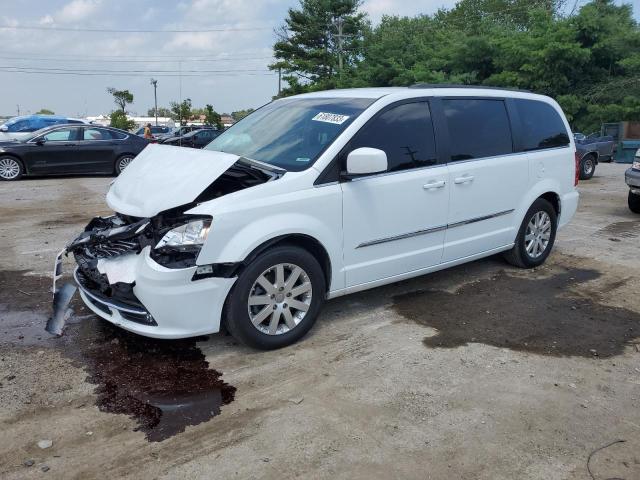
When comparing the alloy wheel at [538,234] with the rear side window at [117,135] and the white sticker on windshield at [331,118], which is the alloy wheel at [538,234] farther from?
the rear side window at [117,135]

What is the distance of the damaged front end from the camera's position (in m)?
3.70

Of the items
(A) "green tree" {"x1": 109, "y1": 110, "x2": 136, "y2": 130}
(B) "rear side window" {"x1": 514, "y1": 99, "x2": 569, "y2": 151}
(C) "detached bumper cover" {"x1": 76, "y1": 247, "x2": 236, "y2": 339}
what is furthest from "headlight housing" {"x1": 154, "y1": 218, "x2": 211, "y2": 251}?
(A) "green tree" {"x1": 109, "y1": 110, "x2": 136, "y2": 130}

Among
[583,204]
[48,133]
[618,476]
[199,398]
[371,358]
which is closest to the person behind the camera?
[618,476]

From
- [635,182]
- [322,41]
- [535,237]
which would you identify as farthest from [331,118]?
[322,41]

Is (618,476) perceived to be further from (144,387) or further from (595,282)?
(595,282)

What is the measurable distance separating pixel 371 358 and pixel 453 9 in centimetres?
5916

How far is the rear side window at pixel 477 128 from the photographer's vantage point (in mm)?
5129

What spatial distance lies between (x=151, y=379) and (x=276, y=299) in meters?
0.97

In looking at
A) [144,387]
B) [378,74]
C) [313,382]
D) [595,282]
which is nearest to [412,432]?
[313,382]

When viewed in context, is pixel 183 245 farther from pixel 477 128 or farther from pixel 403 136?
pixel 477 128

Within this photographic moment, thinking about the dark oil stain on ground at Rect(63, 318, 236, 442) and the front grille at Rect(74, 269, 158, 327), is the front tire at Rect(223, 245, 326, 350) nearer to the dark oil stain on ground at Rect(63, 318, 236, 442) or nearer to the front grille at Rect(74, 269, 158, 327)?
the dark oil stain on ground at Rect(63, 318, 236, 442)

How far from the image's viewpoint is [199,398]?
3484 millimetres

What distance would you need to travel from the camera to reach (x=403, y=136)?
475cm

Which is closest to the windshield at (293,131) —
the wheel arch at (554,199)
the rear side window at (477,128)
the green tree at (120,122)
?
the rear side window at (477,128)
